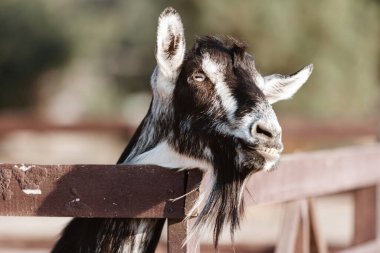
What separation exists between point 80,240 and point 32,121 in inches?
373

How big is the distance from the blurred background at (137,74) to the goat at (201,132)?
24.6 inches

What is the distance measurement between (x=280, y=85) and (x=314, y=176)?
3.16 feet

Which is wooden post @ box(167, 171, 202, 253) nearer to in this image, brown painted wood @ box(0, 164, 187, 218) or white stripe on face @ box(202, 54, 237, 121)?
brown painted wood @ box(0, 164, 187, 218)

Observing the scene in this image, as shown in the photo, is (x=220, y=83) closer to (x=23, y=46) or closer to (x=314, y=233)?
(x=314, y=233)

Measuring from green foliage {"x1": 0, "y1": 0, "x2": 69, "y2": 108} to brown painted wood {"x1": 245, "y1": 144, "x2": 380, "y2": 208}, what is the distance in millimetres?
23014

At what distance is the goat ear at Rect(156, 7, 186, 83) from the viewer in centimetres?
A: 413

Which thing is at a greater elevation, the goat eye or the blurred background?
the blurred background

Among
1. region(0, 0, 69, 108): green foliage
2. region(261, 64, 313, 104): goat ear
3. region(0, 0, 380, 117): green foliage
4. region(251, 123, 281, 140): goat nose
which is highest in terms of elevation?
region(0, 0, 69, 108): green foliage

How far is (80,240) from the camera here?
14.4 feet

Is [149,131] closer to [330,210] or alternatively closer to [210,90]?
[210,90]

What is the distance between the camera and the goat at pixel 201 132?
399cm

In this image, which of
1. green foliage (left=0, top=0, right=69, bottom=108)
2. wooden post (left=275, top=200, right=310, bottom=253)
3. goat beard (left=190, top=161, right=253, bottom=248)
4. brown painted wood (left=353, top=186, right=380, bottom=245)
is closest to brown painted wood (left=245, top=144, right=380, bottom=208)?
wooden post (left=275, top=200, right=310, bottom=253)

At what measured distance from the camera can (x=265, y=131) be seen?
152 inches

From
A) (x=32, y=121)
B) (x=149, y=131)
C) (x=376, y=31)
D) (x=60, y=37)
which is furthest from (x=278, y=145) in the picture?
(x=60, y=37)
